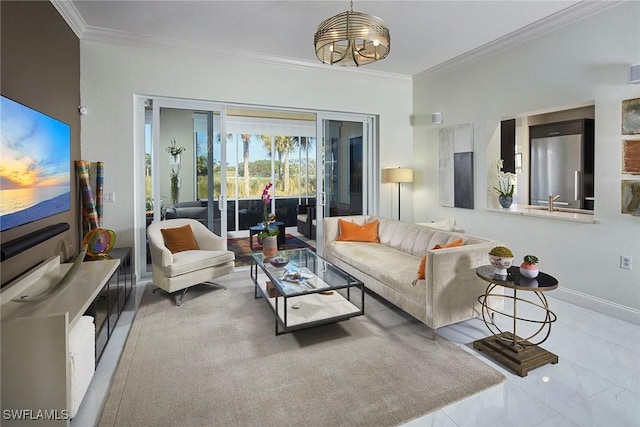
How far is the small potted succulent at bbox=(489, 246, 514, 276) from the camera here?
2418 mm

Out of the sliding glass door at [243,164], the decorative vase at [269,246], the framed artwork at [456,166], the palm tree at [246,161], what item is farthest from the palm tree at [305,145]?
the decorative vase at [269,246]

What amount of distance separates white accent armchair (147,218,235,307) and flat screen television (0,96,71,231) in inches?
36.5

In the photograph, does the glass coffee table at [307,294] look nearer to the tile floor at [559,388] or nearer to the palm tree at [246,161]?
the tile floor at [559,388]

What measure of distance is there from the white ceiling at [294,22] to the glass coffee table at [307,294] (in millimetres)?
2613

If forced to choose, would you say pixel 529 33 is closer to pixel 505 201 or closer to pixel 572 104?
pixel 572 104

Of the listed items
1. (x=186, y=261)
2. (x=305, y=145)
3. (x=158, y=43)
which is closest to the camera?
(x=186, y=261)

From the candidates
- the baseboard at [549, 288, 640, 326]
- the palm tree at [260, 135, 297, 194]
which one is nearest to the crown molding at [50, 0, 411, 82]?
the palm tree at [260, 135, 297, 194]

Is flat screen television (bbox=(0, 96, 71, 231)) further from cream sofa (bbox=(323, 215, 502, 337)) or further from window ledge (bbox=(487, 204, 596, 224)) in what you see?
window ledge (bbox=(487, 204, 596, 224))

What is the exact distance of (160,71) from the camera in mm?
4184

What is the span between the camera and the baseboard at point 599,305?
3.06 metres

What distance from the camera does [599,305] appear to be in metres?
3.31

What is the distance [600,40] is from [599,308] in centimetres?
260

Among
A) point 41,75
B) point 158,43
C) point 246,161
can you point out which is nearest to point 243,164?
point 246,161

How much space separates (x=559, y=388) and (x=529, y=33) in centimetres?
369
